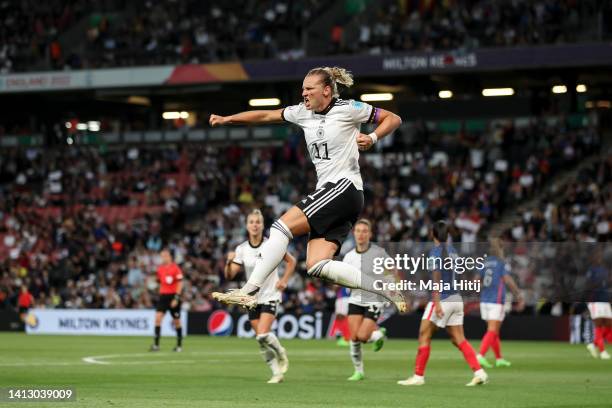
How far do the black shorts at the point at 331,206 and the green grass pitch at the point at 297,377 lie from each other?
9.07 feet

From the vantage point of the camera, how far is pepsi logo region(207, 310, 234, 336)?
35.8 metres

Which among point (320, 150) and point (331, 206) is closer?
point (331, 206)

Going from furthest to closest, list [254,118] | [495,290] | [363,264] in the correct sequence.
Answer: [495,290]
[363,264]
[254,118]

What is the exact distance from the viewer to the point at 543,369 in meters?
20.6

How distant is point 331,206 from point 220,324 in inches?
995

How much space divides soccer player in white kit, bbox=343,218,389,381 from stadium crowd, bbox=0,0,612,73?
22.0 m

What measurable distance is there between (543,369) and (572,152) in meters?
19.9

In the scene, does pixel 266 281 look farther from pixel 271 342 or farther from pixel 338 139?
pixel 338 139

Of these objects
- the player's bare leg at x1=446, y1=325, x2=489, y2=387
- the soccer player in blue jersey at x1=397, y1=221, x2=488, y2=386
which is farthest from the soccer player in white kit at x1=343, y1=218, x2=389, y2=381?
the player's bare leg at x1=446, y1=325, x2=489, y2=387

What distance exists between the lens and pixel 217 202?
43156 millimetres

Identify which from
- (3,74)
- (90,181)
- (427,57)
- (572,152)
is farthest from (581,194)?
(3,74)

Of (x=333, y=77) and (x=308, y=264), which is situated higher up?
(x=333, y=77)

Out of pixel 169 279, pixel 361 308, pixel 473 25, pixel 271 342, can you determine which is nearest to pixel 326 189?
pixel 271 342

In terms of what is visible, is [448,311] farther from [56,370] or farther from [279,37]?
[279,37]
